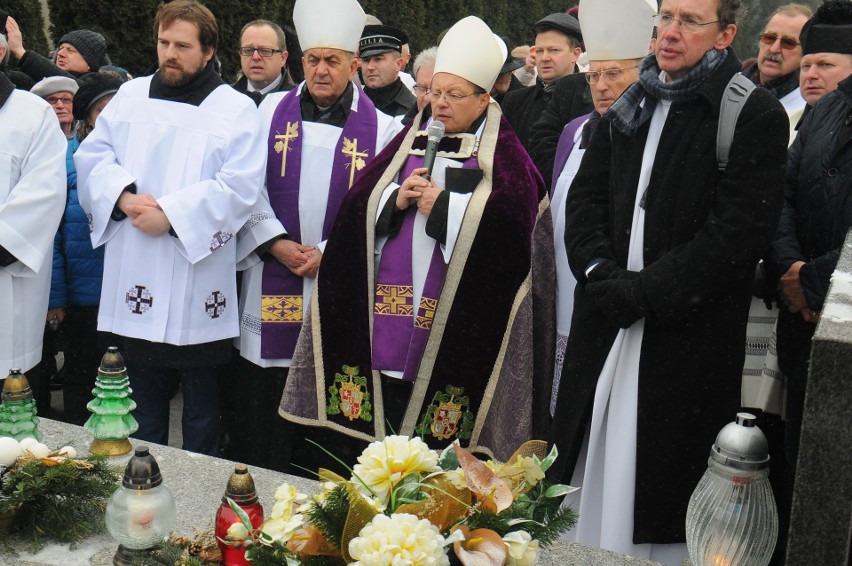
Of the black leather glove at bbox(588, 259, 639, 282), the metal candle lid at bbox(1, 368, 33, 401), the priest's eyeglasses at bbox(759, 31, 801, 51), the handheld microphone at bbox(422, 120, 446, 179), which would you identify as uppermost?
the priest's eyeglasses at bbox(759, 31, 801, 51)

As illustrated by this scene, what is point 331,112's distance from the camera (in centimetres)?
508

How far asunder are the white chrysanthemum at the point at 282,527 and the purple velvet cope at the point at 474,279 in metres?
2.26

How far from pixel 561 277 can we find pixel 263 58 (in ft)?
9.04

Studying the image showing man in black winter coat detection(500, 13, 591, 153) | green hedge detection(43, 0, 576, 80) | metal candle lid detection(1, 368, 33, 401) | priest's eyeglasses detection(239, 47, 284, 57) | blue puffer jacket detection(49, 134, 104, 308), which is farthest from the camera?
green hedge detection(43, 0, 576, 80)

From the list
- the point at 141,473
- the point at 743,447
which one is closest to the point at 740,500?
the point at 743,447

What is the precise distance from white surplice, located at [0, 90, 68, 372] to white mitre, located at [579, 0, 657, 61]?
249 cm

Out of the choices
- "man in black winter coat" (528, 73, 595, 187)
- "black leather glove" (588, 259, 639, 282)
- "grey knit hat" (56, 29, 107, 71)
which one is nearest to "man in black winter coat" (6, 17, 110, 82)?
"grey knit hat" (56, 29, 107, 71)

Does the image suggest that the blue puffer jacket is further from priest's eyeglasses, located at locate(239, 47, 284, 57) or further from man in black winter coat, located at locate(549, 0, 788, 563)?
man in black winter coat, located at locate(549, 0, 788, 563)

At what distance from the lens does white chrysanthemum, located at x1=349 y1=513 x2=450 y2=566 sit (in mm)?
1862

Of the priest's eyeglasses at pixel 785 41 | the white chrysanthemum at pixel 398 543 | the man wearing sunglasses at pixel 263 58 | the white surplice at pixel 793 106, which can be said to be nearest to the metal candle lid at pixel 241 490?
the white chrysanthemum at pixel 398 543

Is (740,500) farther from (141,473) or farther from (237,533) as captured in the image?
(141,473)

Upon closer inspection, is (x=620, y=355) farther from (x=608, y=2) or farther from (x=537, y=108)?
(x=537, y=108)

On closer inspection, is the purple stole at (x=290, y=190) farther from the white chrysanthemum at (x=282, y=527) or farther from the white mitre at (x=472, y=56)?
the white chrysanthemum at (x=282, y=527)

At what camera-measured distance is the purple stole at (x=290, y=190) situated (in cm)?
495
